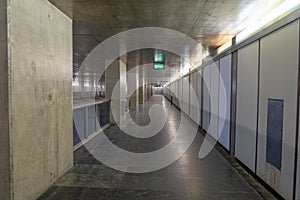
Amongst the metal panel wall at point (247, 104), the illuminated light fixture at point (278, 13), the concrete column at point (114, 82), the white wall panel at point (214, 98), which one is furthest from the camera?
the concrete column at point (114, 82)

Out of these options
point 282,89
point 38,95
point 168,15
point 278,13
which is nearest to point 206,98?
point 168,15

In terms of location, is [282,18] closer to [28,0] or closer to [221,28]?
[221,28]

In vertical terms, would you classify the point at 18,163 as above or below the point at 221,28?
below

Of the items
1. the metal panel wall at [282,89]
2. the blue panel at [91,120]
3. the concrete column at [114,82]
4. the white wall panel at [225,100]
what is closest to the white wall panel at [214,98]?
the white wall panel at [225,100]

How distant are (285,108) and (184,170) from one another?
2.11 meters

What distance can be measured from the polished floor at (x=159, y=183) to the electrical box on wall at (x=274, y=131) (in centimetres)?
57

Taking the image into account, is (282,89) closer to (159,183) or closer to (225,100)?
(159,183)

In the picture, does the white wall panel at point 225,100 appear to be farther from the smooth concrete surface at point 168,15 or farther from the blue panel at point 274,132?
the blue panel at point 274,132

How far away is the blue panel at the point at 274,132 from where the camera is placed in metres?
3.09

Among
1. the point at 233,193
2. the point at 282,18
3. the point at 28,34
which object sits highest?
the point at 282,18

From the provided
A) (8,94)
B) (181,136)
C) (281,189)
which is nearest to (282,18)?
(281,189)

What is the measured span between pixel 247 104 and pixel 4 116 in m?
3.77

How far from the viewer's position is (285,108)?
9.64 ft

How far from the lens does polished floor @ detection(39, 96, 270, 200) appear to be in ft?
10.7
